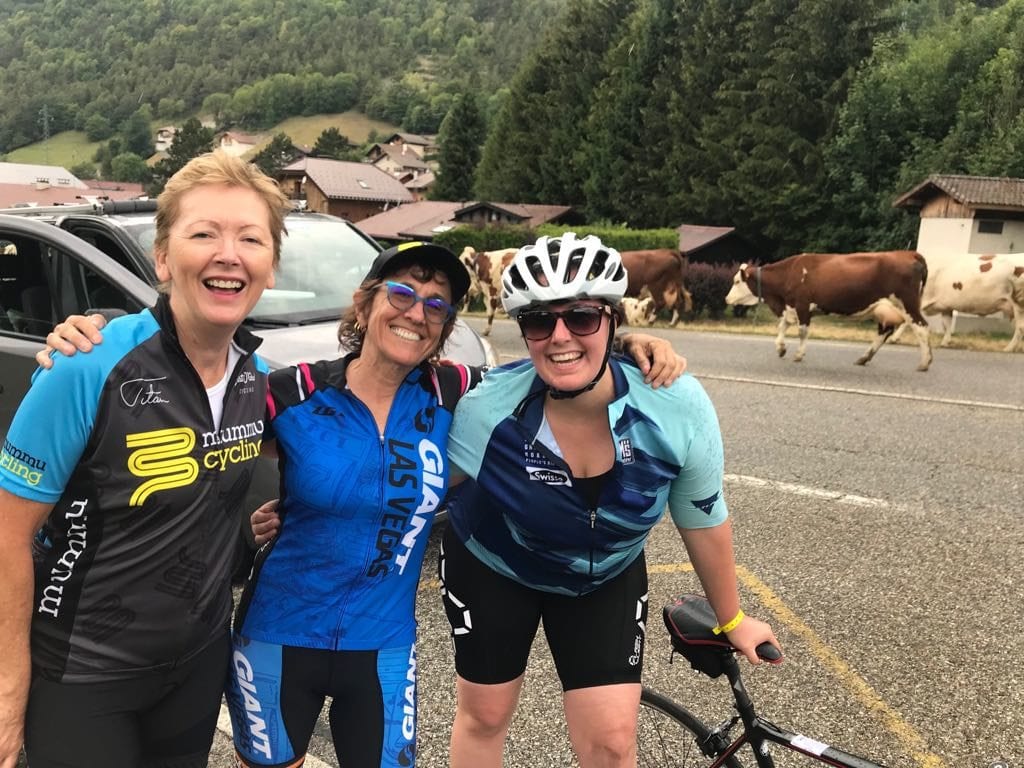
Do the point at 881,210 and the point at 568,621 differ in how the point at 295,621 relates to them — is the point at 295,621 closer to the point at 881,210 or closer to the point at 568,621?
the point at 568,621

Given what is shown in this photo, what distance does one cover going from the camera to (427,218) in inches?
2094

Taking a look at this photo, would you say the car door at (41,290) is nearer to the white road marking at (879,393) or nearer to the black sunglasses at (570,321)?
the black sunglasses at (570,321)

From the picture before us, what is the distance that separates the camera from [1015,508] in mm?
5824

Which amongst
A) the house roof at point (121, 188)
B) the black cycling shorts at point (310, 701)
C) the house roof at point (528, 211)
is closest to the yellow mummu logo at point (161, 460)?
the black cycling shorts at point (310, 701)

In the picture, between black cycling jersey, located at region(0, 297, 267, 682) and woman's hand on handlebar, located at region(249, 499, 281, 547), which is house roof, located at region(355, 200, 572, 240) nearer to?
woman's hand on handlebar, located at region(249, 499, 281, 547)

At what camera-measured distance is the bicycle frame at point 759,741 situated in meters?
1.86

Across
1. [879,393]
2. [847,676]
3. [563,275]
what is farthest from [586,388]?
[879,393]

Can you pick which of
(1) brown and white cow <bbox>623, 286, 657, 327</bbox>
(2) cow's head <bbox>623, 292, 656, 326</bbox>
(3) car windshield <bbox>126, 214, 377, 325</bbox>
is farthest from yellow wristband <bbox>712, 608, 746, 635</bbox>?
(1) brown and white cow <bbox>623, 286, 657, 327</bbox>

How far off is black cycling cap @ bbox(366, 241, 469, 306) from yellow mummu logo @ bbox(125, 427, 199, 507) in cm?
74

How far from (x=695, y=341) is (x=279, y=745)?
16089mm

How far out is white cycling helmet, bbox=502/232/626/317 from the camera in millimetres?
2070

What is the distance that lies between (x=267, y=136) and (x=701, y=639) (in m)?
169

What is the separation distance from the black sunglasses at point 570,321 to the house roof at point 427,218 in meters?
45.5

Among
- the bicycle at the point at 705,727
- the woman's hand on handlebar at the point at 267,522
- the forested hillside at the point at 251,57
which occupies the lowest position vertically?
the bicycle at the point at 705,727
